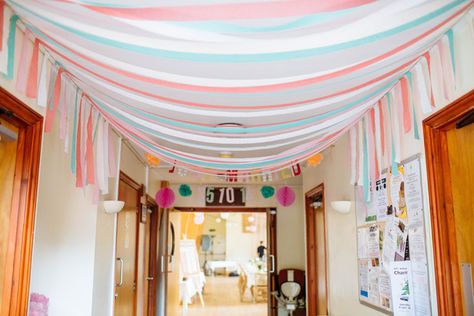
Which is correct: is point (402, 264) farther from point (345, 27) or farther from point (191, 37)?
point (191, 37)

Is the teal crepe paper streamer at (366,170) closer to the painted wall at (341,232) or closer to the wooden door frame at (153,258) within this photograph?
the painted wall at (341,232)

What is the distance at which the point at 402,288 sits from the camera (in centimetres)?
233

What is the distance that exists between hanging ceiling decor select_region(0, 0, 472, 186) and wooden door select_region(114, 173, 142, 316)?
5.61ft

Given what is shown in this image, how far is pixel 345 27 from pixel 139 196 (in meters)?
3.95

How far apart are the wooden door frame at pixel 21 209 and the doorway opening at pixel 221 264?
480cm

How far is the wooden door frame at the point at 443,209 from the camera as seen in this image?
187cm

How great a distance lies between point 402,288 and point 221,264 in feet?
44.5

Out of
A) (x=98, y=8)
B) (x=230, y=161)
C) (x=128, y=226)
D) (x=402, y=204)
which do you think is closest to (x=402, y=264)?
(x=402, y=204)

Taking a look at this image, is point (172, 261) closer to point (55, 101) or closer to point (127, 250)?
point (127, 250)

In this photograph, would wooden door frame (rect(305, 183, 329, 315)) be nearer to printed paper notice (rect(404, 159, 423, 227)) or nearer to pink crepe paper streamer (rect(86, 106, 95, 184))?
printed paper notice (rect(404, 159, 423, 227))

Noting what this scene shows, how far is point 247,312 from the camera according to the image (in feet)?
26.1

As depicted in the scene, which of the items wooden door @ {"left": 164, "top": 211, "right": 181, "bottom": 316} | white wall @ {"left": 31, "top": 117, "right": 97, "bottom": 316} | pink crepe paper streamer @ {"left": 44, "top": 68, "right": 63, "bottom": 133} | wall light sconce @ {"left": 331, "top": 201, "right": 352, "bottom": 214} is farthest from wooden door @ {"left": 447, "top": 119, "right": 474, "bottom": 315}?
wooden door @ {"left": 164, "top": 211, "right": 181, "bottom": 316}

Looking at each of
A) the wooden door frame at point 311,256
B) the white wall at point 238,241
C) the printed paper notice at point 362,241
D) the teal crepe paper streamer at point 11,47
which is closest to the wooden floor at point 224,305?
the wooden door frame at point 311,256

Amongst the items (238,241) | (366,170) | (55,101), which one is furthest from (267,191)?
(238,241)
